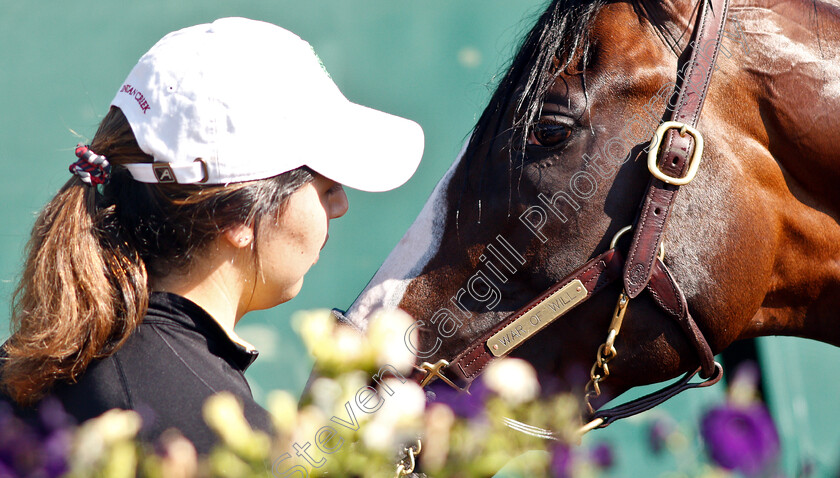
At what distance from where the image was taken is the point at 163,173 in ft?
3.16

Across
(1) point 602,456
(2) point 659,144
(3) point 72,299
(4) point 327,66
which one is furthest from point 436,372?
(4) point 327,66

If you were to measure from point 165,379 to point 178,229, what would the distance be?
22cm

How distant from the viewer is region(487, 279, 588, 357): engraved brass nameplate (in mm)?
1445

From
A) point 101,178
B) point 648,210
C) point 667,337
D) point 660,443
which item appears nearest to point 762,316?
point 667,337

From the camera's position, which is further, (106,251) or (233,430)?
(106,251)

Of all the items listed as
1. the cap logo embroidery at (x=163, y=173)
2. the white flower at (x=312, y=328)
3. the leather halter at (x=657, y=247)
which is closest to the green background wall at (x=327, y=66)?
the leather halter at (x=657, y=247)

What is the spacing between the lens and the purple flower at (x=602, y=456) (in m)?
0.60

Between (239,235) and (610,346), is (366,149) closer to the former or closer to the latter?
(239,235)

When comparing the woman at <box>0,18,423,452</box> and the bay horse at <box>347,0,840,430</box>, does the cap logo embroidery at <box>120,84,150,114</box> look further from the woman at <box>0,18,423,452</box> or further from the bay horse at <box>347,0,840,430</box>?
the bay horse at <box>347,0,840,430</box>

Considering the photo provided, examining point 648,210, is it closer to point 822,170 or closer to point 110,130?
point 822,170

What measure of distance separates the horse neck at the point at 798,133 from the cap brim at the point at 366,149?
0.77 m

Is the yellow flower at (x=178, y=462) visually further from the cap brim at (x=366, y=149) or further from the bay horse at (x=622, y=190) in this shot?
the bay horse at (x=622, y=190)

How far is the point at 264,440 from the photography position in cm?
52

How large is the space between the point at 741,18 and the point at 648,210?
479 millimetres
